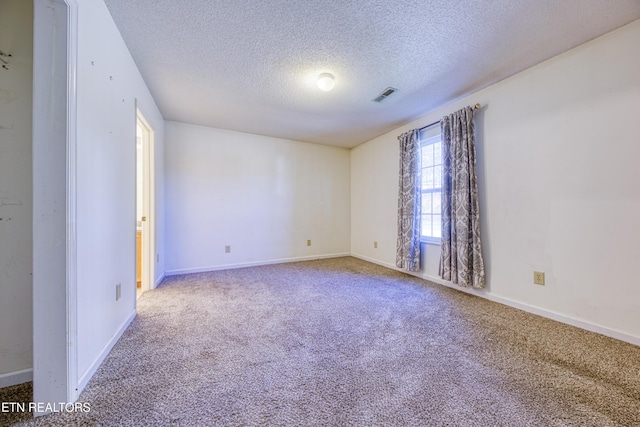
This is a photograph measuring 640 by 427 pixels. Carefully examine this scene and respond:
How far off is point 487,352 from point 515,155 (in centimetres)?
188

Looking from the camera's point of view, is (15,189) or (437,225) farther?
(437,225)

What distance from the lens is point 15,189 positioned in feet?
4.05

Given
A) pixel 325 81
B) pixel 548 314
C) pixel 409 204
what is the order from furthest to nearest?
pixel 409 204 → pixel 325 81 → pixel 548 314

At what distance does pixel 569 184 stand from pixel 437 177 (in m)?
1.31

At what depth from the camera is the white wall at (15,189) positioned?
1220 mm

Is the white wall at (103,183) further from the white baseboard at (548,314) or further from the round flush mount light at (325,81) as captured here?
the white baseboard at (548,314)

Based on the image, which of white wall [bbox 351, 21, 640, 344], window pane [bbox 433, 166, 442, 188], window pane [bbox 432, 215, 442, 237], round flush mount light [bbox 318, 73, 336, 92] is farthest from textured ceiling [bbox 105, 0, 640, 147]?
window pane [bbox 432, 215, 442, 237]

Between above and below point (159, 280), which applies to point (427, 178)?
above

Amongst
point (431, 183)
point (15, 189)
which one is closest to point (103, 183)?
point (15, 189)

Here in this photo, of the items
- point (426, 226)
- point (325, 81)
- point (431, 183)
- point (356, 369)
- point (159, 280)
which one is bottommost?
point (356, 369)

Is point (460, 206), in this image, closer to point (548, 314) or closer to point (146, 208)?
point (548, 314)

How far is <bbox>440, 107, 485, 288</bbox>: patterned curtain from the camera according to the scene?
101 inches

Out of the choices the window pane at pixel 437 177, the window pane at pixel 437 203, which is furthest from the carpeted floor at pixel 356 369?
the window pane at pixel 437 177

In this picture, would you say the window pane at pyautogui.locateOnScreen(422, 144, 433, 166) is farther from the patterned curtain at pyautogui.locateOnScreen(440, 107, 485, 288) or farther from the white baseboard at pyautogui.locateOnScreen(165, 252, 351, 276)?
the white baseboard at pyautogui.locateOnScreen(165, 252, 351, 276)
